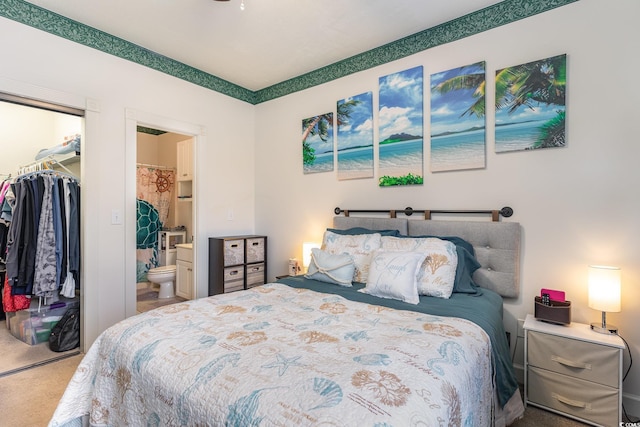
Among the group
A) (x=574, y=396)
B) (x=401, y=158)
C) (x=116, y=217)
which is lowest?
(x=574, y=396)

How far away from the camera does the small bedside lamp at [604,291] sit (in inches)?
71.2

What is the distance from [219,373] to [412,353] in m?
0.70

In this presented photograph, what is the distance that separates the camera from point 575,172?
2086 mm

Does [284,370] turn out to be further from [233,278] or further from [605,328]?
[233,278]

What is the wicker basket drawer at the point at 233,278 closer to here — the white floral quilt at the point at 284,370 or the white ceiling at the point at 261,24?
the white floral quilt at the point at 284,370

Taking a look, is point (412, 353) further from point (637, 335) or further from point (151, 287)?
point (151, 287)

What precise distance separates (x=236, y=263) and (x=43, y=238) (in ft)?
5.57

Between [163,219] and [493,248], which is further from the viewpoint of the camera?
[163,219]

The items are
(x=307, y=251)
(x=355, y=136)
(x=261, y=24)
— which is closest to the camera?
(x=261, y=24)

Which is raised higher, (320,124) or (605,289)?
(320,124)

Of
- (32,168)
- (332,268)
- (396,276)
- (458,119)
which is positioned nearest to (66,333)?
(32,168)

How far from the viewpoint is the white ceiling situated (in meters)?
2.33

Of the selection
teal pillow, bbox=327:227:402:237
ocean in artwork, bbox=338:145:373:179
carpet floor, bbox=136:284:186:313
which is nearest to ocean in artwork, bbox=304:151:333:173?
ocean in artwork, bbox=338:145:373:179

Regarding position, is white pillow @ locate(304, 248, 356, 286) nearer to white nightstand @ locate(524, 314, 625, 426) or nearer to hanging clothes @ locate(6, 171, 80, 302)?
white nightstand @ locate(524, 314, 625, 426)
